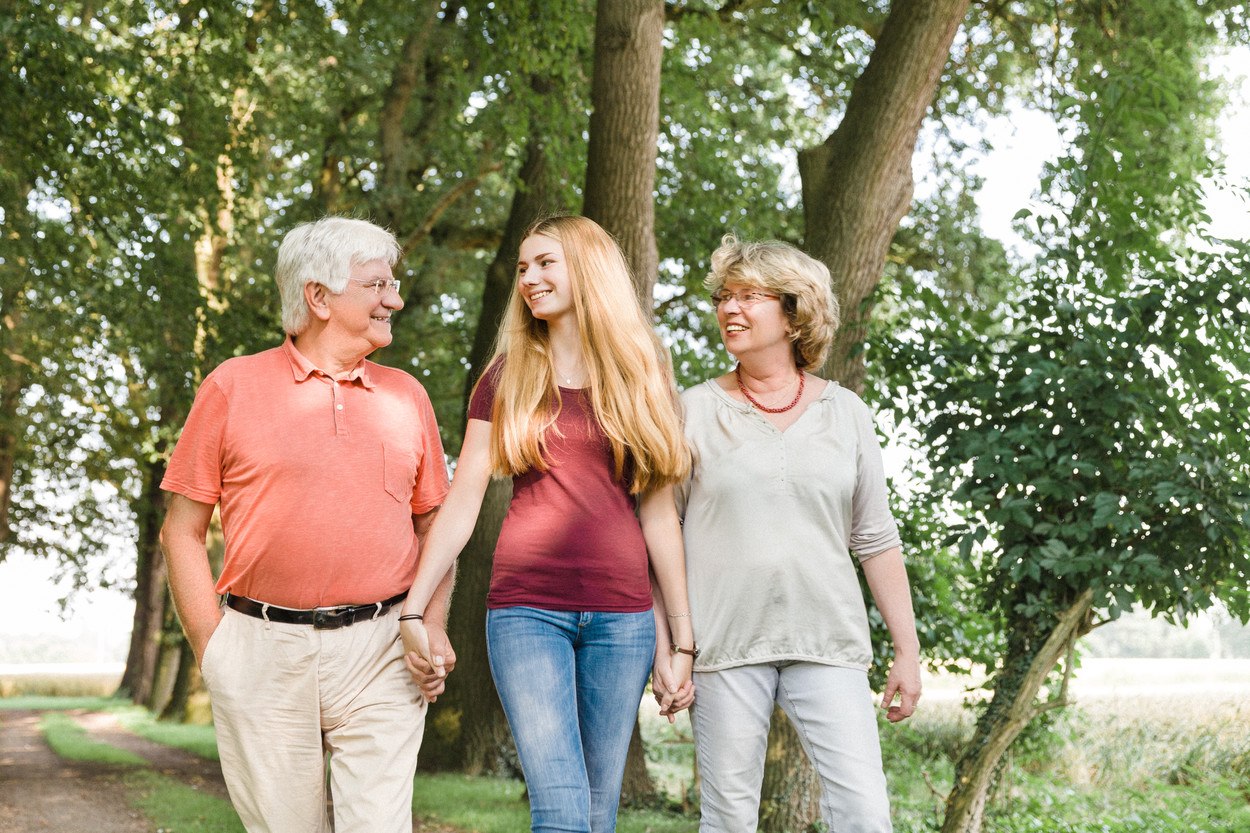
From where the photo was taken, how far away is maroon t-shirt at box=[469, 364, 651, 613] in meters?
2.94

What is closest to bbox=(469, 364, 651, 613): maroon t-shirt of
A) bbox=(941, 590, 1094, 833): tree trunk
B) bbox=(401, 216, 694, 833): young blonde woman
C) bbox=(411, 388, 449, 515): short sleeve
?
bbox=(401, 216, 694, 833): young blonde woman

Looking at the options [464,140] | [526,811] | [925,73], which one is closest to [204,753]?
[526,811]

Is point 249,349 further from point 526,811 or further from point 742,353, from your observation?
point 742,353

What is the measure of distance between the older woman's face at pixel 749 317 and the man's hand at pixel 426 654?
3.89ft

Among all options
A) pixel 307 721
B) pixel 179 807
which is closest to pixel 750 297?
pixel 307 721

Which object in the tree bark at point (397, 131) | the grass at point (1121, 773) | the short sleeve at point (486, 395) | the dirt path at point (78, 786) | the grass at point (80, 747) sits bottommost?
the grass at point (80, 747)

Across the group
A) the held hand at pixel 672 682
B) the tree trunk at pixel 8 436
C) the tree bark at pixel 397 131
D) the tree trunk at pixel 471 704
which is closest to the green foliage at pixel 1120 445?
the held hand at pixel 672 682

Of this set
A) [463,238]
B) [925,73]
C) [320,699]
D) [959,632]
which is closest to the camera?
[320,699]

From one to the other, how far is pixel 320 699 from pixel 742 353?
154 centimetres

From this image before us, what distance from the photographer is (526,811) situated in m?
8.20

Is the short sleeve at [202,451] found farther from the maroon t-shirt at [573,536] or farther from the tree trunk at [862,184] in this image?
the tree trunk at [862,184]

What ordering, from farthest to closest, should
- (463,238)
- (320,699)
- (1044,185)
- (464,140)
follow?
(463,238) < (464,140) < (1044,185) < (320,699)

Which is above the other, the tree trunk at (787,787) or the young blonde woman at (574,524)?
the young blonde woman at (574,524)

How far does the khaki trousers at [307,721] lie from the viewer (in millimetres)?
2867
